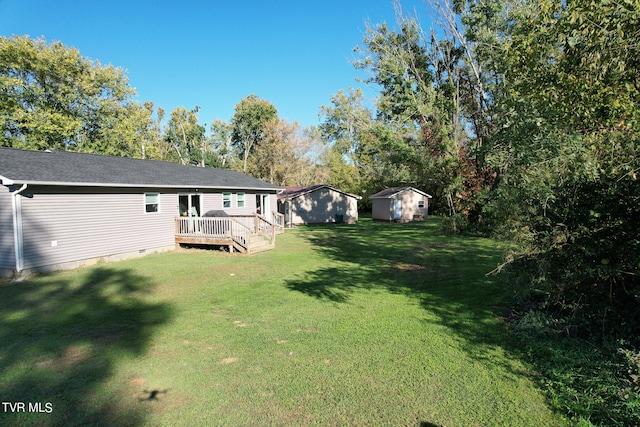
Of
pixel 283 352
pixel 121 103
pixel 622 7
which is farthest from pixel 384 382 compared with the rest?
pixel 121 103

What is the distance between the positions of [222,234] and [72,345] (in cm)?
816

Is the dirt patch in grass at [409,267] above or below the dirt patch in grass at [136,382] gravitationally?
above

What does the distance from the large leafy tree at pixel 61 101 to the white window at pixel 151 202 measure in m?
16.2

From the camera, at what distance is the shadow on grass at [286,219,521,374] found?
17.4 ft

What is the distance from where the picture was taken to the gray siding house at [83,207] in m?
9.35

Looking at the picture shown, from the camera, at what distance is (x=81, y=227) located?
10797mm

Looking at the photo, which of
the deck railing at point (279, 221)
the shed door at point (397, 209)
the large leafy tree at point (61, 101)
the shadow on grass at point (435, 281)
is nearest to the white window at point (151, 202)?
the shadow on grass at point (435, 281)

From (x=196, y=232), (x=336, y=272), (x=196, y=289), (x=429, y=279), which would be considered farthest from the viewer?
(x=196, y=232)

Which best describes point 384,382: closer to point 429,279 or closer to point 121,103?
point 429,279

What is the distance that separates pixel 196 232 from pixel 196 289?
5995 mm

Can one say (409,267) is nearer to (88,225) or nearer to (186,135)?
(88,225)

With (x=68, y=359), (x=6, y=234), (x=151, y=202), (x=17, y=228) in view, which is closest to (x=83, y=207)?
(x=17, y=228)

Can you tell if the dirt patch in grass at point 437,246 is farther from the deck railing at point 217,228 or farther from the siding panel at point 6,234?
the siding panel at point 6,234

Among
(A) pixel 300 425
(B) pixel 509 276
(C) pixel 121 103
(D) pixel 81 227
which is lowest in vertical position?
(A) pixel 300 425
